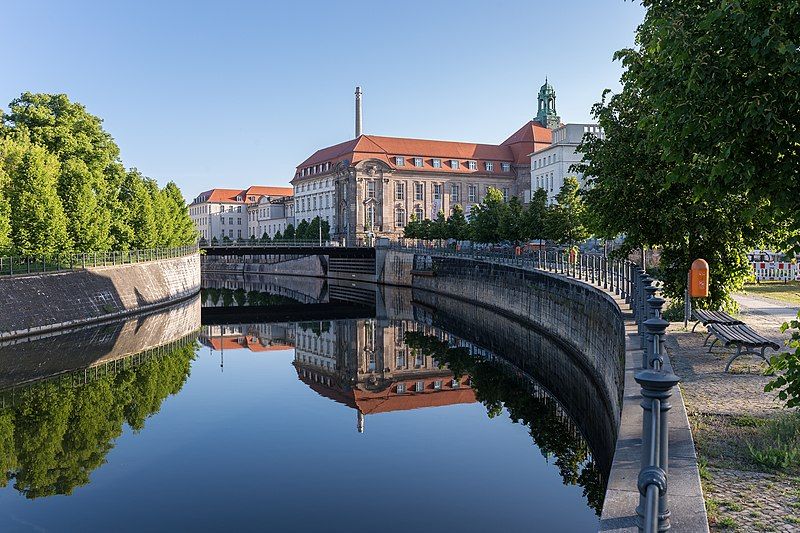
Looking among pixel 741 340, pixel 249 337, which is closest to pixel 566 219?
pixel 249 337

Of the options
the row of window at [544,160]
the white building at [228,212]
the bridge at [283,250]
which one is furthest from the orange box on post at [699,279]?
the white building at [228,212]

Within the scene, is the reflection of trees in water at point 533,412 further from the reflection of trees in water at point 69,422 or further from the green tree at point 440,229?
the green tree at point 440,229

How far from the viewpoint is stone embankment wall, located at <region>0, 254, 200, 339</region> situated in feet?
105

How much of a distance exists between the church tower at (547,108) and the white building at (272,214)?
155ft

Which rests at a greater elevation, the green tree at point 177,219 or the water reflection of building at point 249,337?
the green tree at point 177,219

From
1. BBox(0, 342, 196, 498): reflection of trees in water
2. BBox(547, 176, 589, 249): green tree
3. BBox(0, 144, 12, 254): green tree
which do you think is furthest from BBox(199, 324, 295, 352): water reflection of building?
BBox(547, 176, 589, 249): green tree

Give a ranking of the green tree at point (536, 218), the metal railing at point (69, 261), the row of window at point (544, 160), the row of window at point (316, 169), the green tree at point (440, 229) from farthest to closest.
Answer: the row of window at point (316, 169), the row of window at point (544, 160), the green tree at point (440, 229), the green tree at point (536, 218), the metal railing at point (69, 261)

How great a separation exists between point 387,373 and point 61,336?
50.2 ft

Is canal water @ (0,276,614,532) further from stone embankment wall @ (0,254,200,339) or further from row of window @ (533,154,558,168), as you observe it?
row of window @ (533,154,558,168)

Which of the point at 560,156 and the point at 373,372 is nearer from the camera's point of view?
the point at 373,372

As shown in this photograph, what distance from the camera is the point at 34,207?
37.6 meters

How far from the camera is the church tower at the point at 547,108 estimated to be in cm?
10931

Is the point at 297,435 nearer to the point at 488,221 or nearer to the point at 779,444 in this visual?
the point at 779,444

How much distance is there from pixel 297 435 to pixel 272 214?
11984cm
